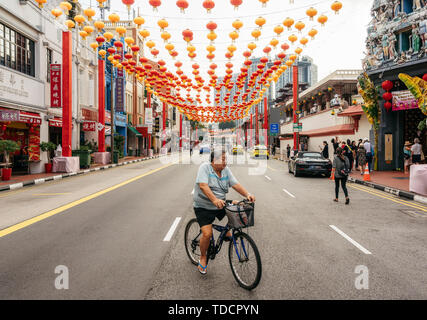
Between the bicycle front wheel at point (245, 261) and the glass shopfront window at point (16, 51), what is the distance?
19.1 meters

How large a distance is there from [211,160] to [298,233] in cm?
322

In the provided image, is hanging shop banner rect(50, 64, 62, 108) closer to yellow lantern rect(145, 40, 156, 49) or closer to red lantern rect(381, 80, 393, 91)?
yellow lantern rect(145, 40, 156, 49)

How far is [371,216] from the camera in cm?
855

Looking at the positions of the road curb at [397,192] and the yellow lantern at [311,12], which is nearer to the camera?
the yellow lantern at [311,12]

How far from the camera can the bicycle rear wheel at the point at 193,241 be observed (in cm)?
497

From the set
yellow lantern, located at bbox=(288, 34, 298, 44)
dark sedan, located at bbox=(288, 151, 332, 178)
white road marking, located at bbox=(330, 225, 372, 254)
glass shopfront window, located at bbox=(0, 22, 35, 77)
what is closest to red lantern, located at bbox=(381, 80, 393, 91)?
dark sedan, located at bbox=(288, 151, 332, 178)

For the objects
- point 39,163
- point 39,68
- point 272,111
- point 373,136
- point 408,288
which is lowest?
point 408,288

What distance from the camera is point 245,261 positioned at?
4180mm

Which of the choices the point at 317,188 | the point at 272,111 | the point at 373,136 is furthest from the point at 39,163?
the point at 272,111

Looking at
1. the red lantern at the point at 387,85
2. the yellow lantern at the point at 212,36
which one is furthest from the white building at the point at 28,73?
the red lantern at the point at 387,85

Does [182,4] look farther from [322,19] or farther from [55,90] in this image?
[55,90]

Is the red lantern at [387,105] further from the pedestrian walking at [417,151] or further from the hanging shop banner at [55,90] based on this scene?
the hanging shop banner at [55,90]
